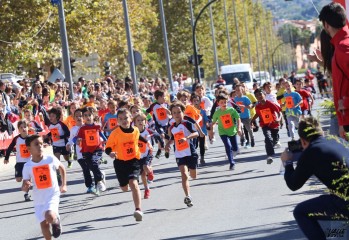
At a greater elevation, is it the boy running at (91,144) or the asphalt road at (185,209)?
the boy running at (91,144)

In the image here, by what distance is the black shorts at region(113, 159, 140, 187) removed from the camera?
51.2 feet


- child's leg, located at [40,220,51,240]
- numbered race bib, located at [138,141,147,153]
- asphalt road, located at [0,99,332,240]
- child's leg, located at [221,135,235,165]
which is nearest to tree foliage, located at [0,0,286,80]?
child's leg, located at [221,135,235,165]

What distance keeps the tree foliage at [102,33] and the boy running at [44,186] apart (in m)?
26.0

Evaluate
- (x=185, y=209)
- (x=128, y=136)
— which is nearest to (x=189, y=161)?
(x=185, y=209)

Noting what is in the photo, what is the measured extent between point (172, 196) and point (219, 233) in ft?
16.1

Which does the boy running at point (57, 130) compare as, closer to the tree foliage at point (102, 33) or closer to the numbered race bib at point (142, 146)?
the numbered race bib at point (142, 146)

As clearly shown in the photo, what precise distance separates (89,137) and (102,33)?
34.7 meters

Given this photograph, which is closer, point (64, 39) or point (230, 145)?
point (230, 145)

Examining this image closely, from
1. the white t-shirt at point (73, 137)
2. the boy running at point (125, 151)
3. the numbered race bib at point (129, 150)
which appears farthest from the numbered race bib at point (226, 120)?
the numbered race bib at point (129, 150)

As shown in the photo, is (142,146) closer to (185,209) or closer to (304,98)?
(185,209)

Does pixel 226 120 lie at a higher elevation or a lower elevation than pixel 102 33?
lower

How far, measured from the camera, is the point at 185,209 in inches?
628

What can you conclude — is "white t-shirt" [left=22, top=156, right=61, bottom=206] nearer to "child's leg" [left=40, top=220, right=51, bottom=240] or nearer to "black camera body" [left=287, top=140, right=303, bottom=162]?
"child's leg" [left=40, top=220, right=51, bottom=240]

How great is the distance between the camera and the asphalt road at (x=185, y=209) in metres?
13.4
